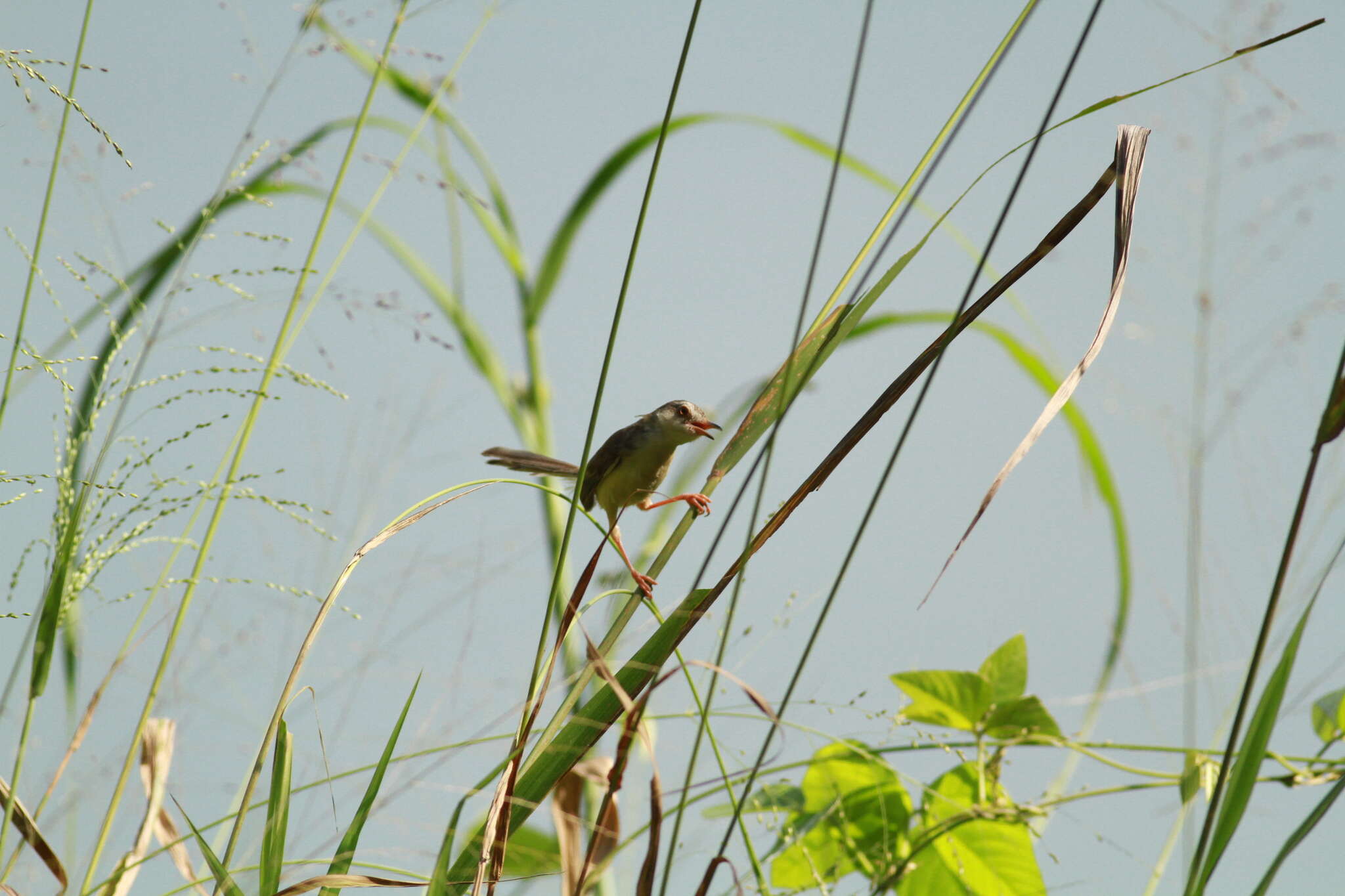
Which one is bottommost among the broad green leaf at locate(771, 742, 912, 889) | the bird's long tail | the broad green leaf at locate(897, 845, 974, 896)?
the broad green leaf at locate(897, 845, 974, 896)

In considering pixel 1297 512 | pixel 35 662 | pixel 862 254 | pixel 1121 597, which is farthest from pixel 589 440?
pixel 1121 597

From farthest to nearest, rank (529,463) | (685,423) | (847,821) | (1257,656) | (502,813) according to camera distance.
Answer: (685,423)
(529,463)
(847,821)
(502,813)
(1257,656)

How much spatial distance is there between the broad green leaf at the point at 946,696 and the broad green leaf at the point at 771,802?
191 millimetres

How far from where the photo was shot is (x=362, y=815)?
75 cm

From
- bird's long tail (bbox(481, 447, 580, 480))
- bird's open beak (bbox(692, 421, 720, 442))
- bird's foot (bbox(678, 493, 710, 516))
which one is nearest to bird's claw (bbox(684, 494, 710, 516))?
bird's foot (bbox(678, 493, 710, 516))

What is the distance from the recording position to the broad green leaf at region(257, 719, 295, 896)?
2.45 ft

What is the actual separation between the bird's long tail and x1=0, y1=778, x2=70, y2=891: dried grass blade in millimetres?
710

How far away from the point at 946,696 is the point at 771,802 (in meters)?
0.27

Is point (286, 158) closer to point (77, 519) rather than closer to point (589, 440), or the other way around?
point (77, 519)

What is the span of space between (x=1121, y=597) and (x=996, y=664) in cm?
97

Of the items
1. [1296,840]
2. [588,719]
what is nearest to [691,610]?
[588,719]

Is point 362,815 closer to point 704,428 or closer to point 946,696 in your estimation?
point 946,696

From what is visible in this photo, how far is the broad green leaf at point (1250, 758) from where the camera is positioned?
0.65 metres

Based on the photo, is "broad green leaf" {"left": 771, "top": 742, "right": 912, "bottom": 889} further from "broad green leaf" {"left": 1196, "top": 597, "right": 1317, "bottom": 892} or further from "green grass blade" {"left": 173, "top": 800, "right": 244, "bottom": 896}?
"green grass blade" {"left": 173, "top": 800, "right": 244, "bottom": 896}
